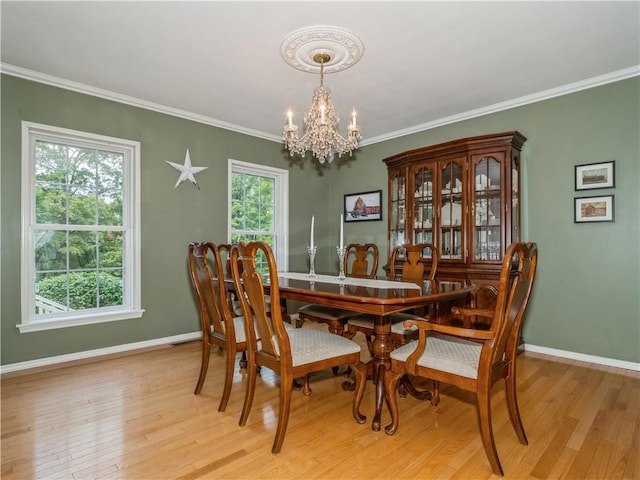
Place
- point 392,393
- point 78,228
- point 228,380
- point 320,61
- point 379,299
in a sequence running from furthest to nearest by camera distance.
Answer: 1. point 78,228
2. point 320,61
3. point 228,380
4. point 392,393
5. point 379,299

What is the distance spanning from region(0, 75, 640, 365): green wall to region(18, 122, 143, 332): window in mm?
83

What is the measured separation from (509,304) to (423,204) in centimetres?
250

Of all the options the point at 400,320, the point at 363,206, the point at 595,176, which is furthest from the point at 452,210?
the point at 400,320

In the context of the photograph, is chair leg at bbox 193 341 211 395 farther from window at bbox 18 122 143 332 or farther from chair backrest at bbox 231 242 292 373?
window at bbox 18 122 143 332

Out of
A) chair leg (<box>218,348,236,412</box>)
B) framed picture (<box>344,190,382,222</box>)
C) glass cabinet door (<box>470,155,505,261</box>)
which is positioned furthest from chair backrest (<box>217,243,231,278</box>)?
glass cabinet door (<box>470,155,505,261</box>)

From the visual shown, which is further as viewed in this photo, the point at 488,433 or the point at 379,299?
the point at 379,299

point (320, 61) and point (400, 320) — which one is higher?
point (320, 61)

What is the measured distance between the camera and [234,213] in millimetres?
4445

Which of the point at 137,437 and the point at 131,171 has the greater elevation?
the point at 131,171

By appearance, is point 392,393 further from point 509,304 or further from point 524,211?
point 524,211

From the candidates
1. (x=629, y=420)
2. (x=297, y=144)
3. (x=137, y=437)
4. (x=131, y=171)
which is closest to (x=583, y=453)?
(x=629, y=420)

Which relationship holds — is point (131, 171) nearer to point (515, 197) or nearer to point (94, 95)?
point (94, 95)

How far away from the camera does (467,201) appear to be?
3.61 m

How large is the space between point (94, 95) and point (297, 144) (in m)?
2.05
